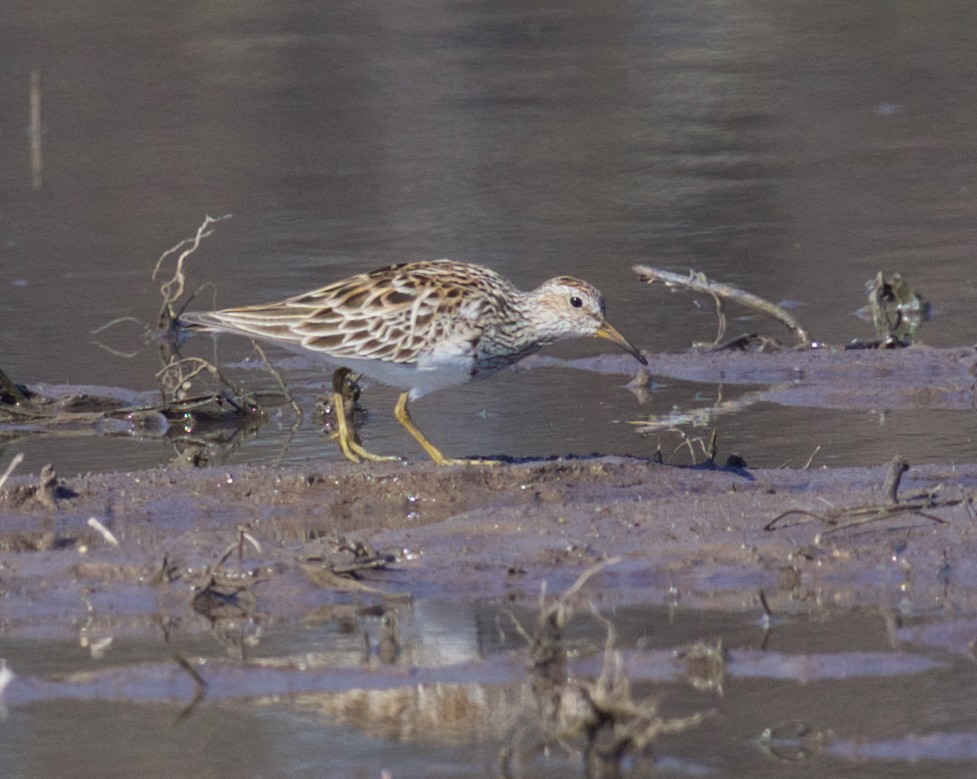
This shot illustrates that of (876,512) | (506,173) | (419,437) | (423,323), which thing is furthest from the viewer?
(506,173)

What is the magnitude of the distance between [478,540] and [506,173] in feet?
29.0

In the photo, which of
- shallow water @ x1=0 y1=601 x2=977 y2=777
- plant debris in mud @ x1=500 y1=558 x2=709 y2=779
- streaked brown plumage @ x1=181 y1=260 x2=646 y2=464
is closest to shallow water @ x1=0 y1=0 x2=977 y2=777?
shallow water @ x1=0 y1=601 x2=977 y2=777

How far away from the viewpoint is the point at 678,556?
259 inches

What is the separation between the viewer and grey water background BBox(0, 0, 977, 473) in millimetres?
9945

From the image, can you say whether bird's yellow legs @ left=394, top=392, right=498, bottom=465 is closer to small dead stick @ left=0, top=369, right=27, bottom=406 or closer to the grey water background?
the grey water background

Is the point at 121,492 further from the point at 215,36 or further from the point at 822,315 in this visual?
the point at 215,36

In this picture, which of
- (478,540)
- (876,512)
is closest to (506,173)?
(478,540)

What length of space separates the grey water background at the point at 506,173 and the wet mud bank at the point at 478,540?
2.78 ft

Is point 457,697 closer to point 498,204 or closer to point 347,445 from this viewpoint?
point 347,445

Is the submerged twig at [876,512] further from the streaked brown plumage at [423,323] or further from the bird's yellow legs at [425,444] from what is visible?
the streaked brown plumage at [423,323]

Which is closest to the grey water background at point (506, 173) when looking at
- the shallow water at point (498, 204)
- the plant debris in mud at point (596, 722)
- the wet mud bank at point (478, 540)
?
the shallow water at point (498, 204)

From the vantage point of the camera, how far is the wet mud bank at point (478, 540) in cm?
632

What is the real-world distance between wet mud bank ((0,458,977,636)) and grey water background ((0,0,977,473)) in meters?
0.85

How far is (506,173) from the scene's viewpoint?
15391mm
